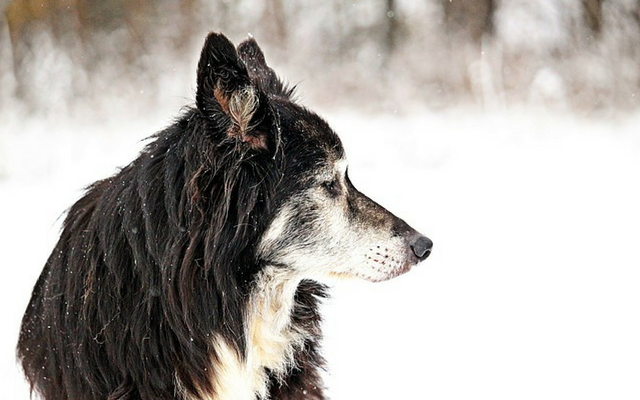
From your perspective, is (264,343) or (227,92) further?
(264,343)

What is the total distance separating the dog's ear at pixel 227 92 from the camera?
2.56 metres

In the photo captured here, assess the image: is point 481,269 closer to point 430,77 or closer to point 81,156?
point 430,77

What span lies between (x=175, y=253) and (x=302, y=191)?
0.55 m

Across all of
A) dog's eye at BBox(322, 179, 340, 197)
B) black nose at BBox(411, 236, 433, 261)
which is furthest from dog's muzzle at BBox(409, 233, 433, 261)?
dog's eye at BBox(322, 179, 340, 197)

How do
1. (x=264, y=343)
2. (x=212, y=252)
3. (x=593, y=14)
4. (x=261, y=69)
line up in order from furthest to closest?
(x=593, y=14) → (x=261, y=69) → (x=264, y=343) → (x=212, y=252)

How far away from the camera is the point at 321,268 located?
3.12m

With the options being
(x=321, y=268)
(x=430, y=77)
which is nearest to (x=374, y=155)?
(x=430, y=77)

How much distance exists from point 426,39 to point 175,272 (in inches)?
361

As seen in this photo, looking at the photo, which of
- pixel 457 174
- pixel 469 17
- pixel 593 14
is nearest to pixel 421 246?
pixel 457 174

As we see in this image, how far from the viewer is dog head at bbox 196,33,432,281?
8.98 feet

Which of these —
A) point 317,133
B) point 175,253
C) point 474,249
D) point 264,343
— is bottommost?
point 264,343

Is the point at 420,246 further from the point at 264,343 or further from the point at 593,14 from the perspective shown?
the point at 593,14

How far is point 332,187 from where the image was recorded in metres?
3.12

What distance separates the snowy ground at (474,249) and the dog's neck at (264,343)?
1.50m
